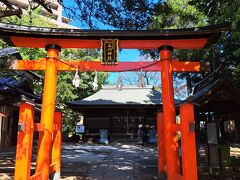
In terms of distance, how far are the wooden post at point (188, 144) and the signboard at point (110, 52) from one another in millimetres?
2888

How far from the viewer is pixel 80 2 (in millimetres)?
Result: 11578

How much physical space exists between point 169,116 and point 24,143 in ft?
13.4

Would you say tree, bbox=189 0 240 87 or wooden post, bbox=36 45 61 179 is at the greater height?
tree, bbox=189 0 240 87

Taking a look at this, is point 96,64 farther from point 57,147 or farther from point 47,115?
point 57,147

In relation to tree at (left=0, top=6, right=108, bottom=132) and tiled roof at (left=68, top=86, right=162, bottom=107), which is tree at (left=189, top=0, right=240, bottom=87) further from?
tree at (left=0, top=6, right=108, bottom=132)

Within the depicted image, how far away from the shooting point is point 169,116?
828 centimetres

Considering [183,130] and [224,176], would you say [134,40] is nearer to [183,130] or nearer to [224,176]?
[183,130]

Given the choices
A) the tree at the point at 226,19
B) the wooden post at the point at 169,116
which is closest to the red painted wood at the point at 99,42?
the wooden post at the point at 169,116

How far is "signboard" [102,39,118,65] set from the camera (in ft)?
29.0

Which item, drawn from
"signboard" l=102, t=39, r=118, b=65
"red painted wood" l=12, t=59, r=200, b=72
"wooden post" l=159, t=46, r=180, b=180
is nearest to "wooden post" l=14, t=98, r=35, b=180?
"red painted wood" l=12, t=59, r=200, b=72

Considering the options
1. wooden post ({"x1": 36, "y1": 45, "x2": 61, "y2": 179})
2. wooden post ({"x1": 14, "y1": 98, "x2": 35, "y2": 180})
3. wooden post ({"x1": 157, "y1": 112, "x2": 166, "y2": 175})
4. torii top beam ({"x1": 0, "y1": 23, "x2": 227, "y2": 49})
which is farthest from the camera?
wooden post ({"x1": 157, "y1": 112, "x2": 166, "y2": 175})

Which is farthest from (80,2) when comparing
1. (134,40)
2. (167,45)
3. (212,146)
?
(212,146)

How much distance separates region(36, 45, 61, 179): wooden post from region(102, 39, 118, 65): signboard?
150 centimetres

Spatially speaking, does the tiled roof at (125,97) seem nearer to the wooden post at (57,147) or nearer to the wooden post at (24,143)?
the wooden post at (57,147)
